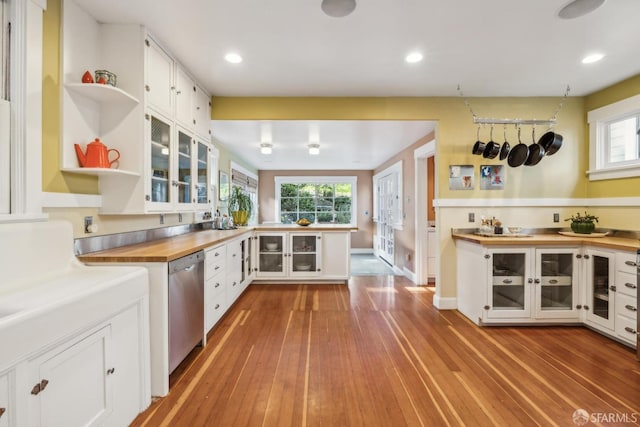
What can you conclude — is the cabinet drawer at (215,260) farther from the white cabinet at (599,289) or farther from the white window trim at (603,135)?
the white window trim at (603,135)

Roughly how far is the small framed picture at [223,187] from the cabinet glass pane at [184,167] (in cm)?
190

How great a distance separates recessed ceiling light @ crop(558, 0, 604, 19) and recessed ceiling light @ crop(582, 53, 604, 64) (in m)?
0.79

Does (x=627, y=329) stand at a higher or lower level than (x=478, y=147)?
lower

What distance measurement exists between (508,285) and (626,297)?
82 centimetres

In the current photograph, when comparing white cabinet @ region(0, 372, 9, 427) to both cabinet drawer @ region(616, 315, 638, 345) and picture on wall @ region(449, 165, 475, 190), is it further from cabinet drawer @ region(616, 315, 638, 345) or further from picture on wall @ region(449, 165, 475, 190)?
cabinet drawer @ region(616, 315, 638, 345)

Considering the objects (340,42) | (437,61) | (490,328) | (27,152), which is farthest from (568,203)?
(27,152)

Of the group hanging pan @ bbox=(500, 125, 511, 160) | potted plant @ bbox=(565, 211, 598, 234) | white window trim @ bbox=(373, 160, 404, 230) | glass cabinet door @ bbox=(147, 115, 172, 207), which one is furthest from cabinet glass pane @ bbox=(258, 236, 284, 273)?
potted plant @ bbox=(565, 211, 598, 234)

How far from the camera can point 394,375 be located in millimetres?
2062

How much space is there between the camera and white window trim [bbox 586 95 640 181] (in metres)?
2.87

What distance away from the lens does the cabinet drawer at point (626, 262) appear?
2.40 m

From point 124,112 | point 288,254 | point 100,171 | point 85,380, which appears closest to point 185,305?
point 85,380

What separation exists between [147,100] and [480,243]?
3.10 metres

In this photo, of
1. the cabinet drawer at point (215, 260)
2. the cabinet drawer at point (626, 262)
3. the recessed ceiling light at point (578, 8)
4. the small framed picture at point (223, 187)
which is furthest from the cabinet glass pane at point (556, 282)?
the small framed picture at point (223, 187)

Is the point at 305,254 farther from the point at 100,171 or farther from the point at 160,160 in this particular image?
the point at 100,171
